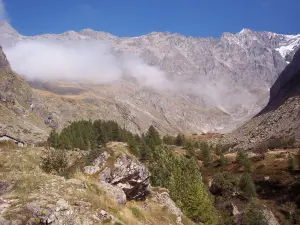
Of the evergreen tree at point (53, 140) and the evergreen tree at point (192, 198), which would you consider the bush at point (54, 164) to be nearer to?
the evergreen tree at point (192, 198)

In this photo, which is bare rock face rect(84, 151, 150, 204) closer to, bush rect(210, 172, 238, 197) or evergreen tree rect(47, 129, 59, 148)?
bush rect(210, 172, 238, 197)

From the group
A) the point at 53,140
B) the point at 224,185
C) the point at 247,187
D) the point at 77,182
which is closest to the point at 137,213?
the point at 77,182

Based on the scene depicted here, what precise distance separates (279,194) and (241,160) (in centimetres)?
2856

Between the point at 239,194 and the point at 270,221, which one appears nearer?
the point at 270,221

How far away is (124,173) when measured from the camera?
32500 mm

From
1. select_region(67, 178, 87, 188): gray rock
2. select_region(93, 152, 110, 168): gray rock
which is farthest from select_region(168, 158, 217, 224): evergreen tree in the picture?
select_region(67, 178, 87, 188): gray rock

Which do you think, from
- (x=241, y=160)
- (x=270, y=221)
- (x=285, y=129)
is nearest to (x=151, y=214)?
(x=270, y=221)

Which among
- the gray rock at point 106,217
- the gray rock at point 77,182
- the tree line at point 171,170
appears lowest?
the gray rock at point 106,217

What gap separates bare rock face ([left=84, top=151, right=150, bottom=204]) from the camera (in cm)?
Result: 3159

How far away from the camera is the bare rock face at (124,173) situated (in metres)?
31.6

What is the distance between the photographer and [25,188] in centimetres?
1947

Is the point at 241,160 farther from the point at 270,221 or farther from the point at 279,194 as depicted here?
the point at 270,221

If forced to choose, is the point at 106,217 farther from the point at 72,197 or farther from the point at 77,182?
the point at 77,182

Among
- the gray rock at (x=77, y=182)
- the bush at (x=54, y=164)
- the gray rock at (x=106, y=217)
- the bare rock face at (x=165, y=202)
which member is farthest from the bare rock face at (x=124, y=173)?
the gray rock at (x=106, y=217)
